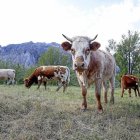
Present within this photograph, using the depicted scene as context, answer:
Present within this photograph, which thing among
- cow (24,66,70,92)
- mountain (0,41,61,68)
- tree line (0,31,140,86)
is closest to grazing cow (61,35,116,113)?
cow (24,66,70,92)

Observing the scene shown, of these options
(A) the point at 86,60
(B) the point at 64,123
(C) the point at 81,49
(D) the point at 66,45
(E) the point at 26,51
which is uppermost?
(E) the point at 26,51

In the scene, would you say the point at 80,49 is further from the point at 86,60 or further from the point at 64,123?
the point at 64,123

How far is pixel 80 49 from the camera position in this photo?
942 centimetres

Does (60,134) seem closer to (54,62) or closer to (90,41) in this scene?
(90,41)

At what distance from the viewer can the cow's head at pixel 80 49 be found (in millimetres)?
9084

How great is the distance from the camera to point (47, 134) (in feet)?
24.2

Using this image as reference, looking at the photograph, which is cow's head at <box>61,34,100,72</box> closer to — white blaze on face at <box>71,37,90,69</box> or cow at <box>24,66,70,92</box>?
white blaze on face at <box>71,37,90,69</box>

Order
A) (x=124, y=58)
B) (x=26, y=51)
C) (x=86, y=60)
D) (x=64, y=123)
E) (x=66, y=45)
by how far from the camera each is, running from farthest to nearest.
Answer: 1. (x=26, y=51)
2. (x=124, y=58)
3. (x=66, y=45)
4. (x=86, y=60)
5. (x=64, y=123)

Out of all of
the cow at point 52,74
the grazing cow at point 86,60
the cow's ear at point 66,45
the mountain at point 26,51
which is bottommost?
the cow at point 52,74

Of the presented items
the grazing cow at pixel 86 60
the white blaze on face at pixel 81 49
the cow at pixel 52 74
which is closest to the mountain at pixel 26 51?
the cow at pixel 52 74

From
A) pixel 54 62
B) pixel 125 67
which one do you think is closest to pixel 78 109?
pixel 125 67

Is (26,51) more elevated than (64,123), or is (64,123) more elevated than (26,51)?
(26,51)

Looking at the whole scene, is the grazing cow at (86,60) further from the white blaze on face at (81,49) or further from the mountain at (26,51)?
the mountain at (26,51)

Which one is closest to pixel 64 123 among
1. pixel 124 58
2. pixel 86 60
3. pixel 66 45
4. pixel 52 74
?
pixel 86 60
